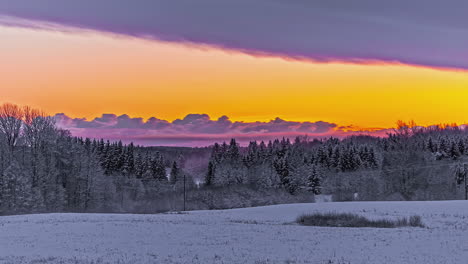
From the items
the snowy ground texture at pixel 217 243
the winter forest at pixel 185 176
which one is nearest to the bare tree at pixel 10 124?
the winter forest at pixel 185 176

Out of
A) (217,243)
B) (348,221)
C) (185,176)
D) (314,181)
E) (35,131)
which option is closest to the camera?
(217,243)

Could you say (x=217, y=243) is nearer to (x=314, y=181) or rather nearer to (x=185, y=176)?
(x=185, y=176)

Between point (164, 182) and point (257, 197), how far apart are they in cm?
6568

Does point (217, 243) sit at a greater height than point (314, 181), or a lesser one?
greater

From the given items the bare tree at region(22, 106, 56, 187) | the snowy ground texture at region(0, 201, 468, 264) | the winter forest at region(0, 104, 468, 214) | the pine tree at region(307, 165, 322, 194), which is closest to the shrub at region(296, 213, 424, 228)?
the snowy ground texture at region(0, 201, 468, 264)

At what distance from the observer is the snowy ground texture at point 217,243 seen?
21844 millimetres

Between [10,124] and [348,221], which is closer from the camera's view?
[348,221]

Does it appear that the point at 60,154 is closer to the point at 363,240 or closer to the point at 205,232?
the point at 205,232

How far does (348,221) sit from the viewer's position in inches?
1636

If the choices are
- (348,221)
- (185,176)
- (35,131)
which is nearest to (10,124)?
(35,131)

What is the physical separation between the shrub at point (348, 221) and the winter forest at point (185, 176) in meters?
27.2

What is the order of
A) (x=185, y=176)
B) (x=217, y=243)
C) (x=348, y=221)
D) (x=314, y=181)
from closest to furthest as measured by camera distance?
(x=217, y=243)
(x=348, y=221)
(x=185, y=176)
(x=314, y=181)

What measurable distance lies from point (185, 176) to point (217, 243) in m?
83.9

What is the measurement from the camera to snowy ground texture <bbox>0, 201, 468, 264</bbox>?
71.7 feet
